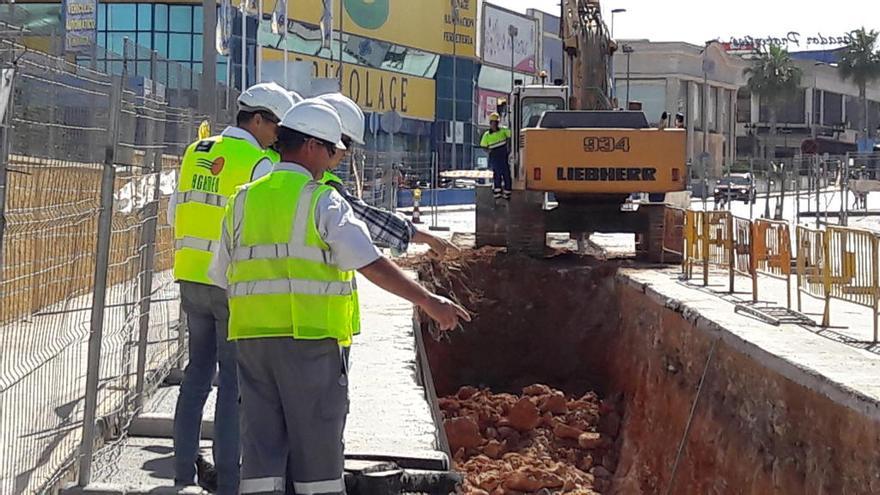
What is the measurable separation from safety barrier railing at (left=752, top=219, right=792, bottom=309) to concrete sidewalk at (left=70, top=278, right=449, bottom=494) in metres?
3.60

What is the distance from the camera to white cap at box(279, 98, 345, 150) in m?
4.95

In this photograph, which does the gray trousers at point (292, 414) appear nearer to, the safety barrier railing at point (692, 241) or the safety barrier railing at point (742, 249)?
the safety barrier railing at point (742, 249)

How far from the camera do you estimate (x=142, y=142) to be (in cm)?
745

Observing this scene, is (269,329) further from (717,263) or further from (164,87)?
(717,263)

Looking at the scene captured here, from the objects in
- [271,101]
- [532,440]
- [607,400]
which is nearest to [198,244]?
[271,101]

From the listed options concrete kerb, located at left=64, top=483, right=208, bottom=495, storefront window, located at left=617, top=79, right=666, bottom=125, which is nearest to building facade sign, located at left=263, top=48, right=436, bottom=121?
storefront window, located at left=617, top=79, right=666, bottom=125

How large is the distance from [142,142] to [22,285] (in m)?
2.24

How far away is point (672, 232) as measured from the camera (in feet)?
60.4

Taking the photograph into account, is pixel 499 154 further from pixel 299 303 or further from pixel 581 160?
pixel 299 303

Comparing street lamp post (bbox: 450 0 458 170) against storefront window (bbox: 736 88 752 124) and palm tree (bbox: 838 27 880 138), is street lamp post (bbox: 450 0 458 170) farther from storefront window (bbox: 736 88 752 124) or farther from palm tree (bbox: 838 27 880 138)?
Result: palm tree (bbox: 838 27 880 138)

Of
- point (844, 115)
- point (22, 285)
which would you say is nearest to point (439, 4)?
point (844, 115)

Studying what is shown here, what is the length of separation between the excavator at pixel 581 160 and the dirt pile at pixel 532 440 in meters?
3.00

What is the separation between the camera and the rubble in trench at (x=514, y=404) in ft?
39.6

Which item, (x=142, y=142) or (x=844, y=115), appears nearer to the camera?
(x=142, y=142)
